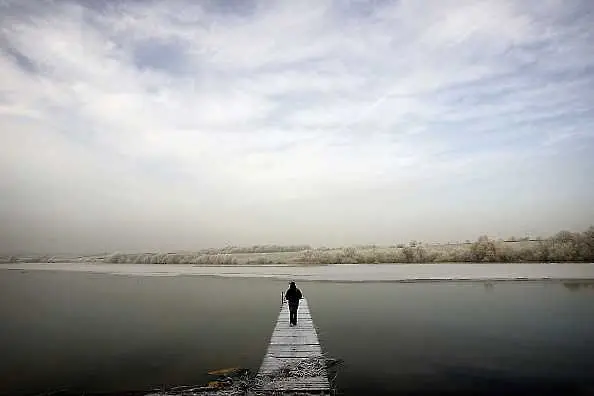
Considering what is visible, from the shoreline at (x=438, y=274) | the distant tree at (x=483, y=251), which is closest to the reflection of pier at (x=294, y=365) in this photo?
the shoreline at (x=438, y=274)

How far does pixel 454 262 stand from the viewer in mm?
69250

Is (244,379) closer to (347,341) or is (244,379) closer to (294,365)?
(294,365)

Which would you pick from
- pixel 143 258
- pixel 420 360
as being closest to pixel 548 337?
pixel 420 360

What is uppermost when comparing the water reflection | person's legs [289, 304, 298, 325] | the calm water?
person's legs [289, 304, 298, 325]

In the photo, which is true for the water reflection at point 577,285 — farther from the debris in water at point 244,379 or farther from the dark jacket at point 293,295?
the debris in water at point 244,379

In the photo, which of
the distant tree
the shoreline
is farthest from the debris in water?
the distant tree

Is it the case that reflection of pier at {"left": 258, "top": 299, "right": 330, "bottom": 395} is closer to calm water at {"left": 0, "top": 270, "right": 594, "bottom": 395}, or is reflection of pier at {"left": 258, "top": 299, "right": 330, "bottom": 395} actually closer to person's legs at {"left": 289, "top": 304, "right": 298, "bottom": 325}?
person's legs at {"left": 289, "top": 304, "right": 298, "bottom": 325}

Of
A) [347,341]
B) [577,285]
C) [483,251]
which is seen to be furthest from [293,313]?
[483,251]

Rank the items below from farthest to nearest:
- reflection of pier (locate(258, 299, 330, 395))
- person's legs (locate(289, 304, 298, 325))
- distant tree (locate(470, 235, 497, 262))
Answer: distant tree (locate(470, 235, 497, 262)), person's legs (locate(289, 304, 298, 325)), reflection of pier (locate(258, 299, 330, 395))

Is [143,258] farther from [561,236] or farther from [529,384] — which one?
[529,384]

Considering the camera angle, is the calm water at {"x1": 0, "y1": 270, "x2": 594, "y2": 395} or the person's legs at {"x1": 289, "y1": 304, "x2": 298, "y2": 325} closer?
the calm water at {"x1": 0, "y1": 270, "x2": 594, "y2": 395}

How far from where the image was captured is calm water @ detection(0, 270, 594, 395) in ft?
37.7

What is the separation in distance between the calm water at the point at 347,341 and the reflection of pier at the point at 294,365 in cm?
69

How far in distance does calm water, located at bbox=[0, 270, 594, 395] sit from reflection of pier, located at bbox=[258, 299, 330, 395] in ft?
2.27
